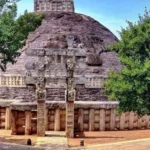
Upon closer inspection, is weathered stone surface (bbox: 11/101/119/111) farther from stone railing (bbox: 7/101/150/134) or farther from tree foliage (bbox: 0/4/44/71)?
tree foliage (bbox: 0/4/44/71)

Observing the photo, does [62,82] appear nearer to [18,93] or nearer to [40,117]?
[40,117]

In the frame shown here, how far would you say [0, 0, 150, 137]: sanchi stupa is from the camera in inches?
640

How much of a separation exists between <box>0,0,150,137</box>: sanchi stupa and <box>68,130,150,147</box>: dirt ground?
0.58m

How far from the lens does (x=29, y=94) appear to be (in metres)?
24.0

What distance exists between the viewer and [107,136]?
16031mm

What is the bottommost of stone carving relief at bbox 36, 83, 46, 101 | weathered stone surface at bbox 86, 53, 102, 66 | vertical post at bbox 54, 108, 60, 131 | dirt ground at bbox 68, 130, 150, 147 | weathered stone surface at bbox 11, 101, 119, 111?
dirt ground at bbox 68, 130, 150, 147

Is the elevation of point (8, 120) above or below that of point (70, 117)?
below

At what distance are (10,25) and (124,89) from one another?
5.53m

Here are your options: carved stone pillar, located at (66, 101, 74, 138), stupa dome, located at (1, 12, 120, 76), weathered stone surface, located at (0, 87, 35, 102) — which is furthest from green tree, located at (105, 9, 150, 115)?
stupa dome, located at (1, 12, 120, 76)

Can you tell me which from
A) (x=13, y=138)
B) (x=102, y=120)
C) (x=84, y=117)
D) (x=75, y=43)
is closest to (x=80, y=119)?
(x=84, y=117)

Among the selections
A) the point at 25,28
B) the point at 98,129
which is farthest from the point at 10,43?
the point at 98,129

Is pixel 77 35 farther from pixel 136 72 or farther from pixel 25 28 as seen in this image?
pixel 136 72

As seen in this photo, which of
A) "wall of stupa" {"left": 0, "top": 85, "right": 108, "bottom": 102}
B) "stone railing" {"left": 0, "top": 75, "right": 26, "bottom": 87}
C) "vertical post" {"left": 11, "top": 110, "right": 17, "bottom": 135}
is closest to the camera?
"vertical post" {"left": 11, "top": 110, "right": 17, "bottom": 135}

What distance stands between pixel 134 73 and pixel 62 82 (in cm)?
688
